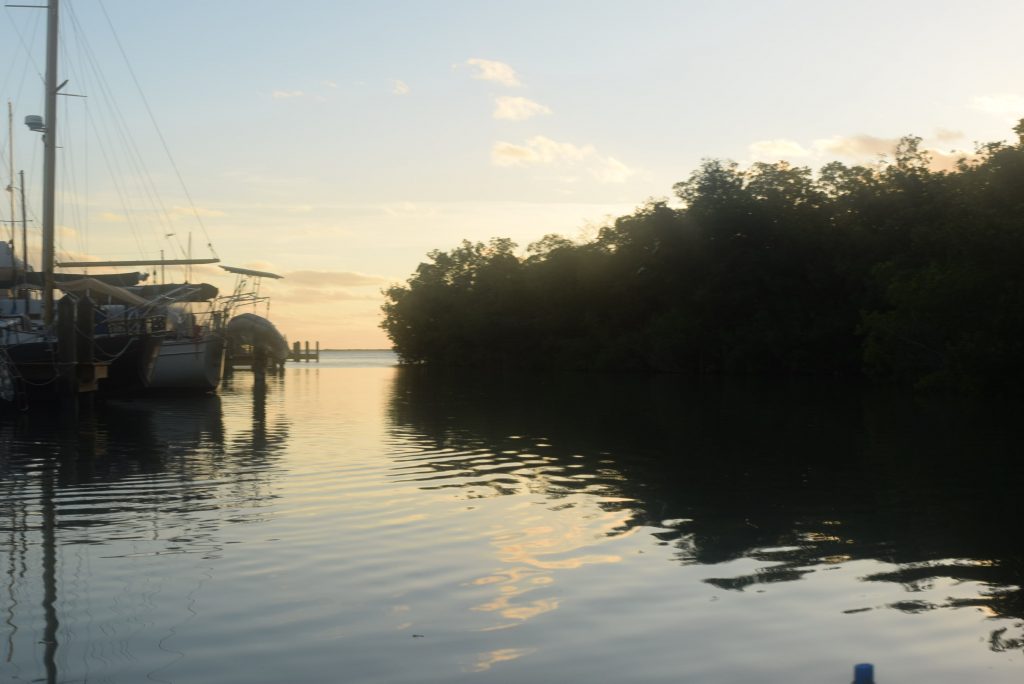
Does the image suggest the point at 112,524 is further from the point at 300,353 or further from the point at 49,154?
the point at 300,353

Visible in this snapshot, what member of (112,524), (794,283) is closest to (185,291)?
(112,524)

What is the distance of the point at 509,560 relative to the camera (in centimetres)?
1201

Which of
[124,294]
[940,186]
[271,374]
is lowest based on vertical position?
[271,374]

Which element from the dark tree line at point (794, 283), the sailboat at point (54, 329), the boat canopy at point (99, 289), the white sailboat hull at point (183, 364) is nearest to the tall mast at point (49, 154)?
the sailboat at point (54, 329)

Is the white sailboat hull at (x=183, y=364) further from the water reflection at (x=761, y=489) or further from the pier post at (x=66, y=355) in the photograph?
the water reflection at (x=761, y=489)

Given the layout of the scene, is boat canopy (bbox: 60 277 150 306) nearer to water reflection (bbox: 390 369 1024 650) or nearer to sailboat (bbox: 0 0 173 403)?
sailboat (bbox: 0 0 173 403)

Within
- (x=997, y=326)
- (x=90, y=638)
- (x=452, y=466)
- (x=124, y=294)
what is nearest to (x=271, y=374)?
(x=124, y=294)

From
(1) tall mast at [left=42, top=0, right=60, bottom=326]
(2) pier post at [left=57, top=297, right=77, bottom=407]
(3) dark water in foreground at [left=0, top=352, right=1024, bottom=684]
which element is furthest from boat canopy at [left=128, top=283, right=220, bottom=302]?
(3) dark water in foreground at [left=0, top=352, right=1024, bottom=684]

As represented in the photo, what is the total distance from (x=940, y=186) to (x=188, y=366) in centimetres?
4944

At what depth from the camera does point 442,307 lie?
124875 millimetres

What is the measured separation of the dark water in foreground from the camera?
826 centimetres

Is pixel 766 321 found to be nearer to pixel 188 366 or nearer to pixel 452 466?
pixel 188 366

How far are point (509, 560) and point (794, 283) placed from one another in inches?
2813

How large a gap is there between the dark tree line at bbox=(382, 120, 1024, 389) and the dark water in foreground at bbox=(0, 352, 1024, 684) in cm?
2235
